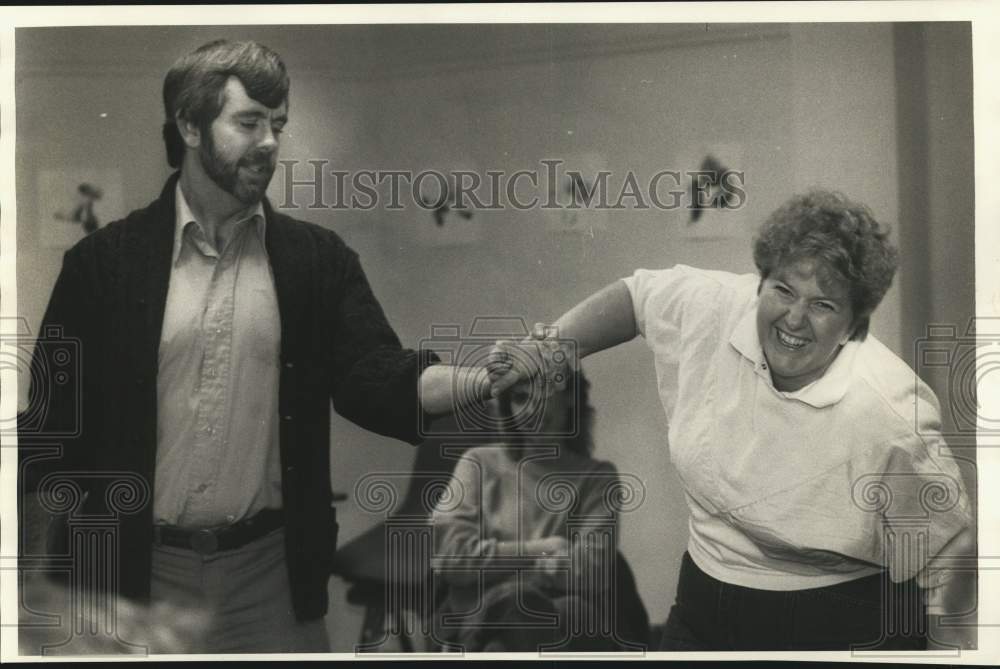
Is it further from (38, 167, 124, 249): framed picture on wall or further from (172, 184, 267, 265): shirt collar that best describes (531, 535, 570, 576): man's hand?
(38, 167, 124, 249): framed picture on wall

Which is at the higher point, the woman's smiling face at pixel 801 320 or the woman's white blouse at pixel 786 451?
the woman's smiling face at pixel 801 320

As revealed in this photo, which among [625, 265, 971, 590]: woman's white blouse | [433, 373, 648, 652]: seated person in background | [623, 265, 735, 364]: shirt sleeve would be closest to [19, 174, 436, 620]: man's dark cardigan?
[433, 373, 648, 652]: seated person in background

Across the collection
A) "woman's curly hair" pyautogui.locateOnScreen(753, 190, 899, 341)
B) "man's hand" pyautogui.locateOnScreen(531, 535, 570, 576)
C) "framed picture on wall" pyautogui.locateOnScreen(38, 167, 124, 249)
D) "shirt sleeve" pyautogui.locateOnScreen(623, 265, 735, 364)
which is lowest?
"man's hand" pyautogui.locateOnScreen(531, 535, 570, 576)

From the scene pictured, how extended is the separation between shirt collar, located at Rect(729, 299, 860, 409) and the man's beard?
1560 millimetres

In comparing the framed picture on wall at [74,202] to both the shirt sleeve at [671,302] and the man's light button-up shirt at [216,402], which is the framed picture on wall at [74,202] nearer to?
the man's light button-up shirt at [216,402]

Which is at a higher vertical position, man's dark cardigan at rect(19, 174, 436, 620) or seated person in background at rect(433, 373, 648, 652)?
man's dark cardigan at rect(19, 174, 436, 620)

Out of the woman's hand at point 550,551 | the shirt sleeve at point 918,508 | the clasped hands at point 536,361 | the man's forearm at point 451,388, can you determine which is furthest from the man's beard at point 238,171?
the shirt sleeve at point 918,508

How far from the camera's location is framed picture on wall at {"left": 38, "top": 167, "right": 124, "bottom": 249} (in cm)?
326

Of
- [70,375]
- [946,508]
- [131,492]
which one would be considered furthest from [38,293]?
[946,508]

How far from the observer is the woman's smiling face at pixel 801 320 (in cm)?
320

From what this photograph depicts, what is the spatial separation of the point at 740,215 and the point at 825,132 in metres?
0.37

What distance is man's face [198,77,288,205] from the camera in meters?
3.24

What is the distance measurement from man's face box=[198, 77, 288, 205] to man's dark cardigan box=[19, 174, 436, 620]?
0.13m

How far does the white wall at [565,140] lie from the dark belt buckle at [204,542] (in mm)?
422
